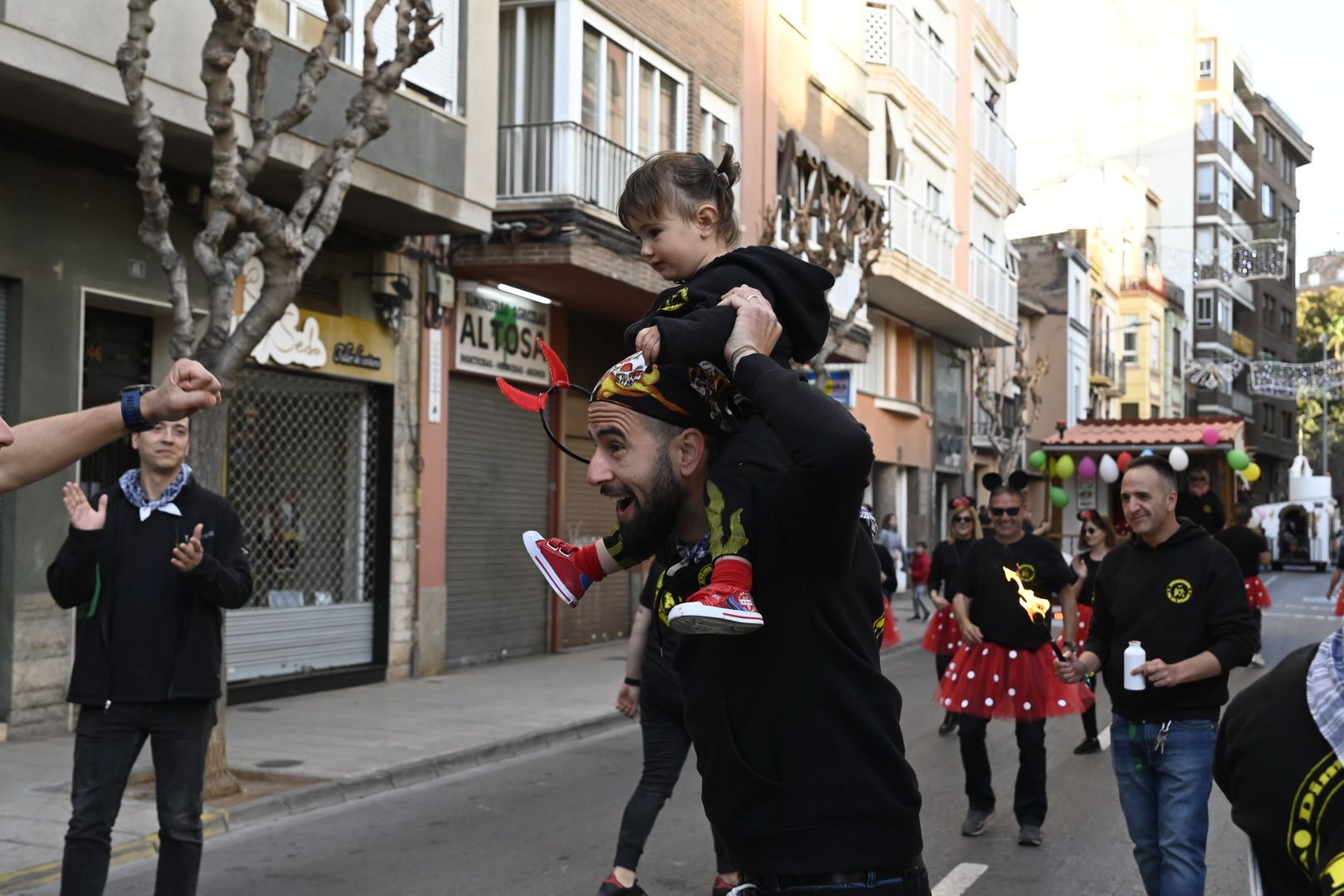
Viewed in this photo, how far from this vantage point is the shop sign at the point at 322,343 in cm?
1374

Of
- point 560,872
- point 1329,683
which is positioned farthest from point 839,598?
point 560,872

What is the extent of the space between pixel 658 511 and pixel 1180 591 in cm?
385

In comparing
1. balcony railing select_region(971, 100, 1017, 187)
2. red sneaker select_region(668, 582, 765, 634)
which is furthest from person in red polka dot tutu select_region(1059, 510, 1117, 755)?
balcony railing select_region(971, 100, 1017, 187)

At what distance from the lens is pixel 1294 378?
56312 mm

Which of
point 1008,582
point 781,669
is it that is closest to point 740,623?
point 781,669

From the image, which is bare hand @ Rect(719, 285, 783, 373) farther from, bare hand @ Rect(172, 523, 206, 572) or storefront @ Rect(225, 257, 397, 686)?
storefront @ Rect(225, 257, 397, 686)

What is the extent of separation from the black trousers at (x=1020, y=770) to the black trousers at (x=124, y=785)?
4.42 m

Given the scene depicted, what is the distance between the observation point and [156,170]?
338 inches

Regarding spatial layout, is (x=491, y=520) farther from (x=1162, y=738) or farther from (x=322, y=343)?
(x=1162, y=738)

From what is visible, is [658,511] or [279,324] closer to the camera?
[658,511]

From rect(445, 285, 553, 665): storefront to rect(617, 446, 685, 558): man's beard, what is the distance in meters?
14.3

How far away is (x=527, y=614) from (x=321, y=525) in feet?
13.1

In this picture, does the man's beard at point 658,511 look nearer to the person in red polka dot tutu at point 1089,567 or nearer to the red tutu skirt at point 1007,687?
the red tutu skirt at point 1007,687

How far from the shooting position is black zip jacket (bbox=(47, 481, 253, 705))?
5582 millimetres
